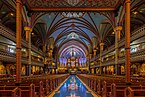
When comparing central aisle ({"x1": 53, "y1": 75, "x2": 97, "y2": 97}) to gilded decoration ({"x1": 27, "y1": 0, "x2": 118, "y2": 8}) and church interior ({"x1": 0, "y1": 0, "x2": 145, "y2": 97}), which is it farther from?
gilded decoration ({"x1": 27, "y1": 0, "x2": 118, "y2": 8})

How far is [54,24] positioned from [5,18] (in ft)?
29.5

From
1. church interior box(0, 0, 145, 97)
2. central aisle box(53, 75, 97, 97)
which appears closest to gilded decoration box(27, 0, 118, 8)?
church interior box(0, 0, 145, 97)

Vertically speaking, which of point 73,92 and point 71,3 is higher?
point 71,3

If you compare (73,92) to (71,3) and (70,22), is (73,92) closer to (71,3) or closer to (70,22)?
(71,3)

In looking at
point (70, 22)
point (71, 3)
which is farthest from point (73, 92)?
point (70, 22)

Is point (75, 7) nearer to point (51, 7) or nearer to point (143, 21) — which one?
point (51, 7)

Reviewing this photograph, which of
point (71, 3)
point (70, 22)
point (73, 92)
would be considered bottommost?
point (73, 92)

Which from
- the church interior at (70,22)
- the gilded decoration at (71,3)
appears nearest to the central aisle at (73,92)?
the church interior at (70,22)

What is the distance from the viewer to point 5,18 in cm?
2917

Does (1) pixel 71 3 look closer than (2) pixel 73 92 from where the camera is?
No

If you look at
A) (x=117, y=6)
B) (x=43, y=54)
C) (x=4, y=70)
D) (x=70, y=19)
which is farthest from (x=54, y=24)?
(x=117, y=6)

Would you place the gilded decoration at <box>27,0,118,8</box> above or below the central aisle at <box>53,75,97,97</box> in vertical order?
above

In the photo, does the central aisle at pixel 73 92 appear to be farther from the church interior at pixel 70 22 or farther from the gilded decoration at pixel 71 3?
the gilded decoration at pixel 71 3

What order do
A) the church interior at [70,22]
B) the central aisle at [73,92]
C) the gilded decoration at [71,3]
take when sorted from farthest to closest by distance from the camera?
the gilded decoration at [71,3], the central aisle at [73,92], the church interior at [70,22]
